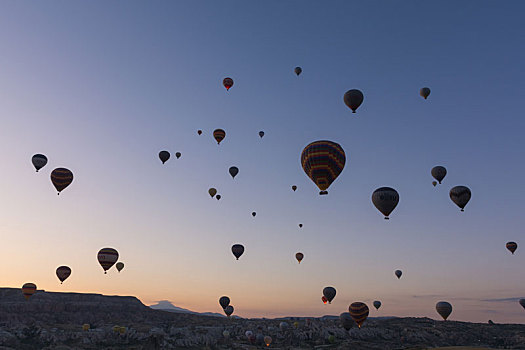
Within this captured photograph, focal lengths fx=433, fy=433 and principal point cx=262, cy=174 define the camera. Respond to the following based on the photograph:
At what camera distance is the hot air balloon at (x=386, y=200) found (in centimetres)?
4225

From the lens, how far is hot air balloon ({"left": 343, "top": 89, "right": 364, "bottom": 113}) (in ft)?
145

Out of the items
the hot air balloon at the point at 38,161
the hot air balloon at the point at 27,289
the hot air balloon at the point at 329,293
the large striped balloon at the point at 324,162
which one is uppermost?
the hot air balloon at the point at 38,161

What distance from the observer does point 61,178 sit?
53.3 metres

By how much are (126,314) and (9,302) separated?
31.4 m

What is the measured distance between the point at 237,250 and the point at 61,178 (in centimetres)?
2763

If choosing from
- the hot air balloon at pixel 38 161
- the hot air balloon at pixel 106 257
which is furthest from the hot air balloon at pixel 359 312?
the hot air balloon at pixel 38 161

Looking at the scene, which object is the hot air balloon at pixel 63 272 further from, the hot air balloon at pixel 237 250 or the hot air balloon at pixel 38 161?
the hot air balloon at pixel 237 250

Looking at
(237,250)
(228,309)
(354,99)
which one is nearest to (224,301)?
(228,309)

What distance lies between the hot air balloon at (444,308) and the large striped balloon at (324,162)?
35.5m

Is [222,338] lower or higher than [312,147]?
lower

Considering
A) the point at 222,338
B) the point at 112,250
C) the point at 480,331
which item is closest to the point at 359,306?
the point at 112,250

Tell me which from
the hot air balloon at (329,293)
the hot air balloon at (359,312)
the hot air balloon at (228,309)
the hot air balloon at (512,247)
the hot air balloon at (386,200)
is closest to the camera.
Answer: the hot air balloon at (386,200)

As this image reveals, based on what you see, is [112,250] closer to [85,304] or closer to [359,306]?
[359,306]

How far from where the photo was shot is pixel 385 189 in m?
43.2
